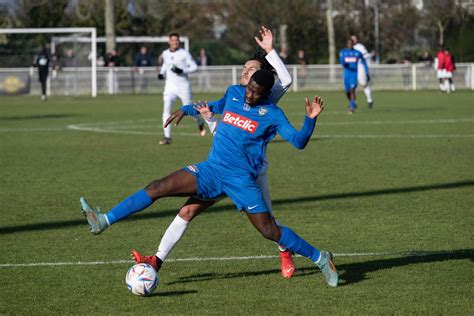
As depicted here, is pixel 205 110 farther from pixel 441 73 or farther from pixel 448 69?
pixel 441 73

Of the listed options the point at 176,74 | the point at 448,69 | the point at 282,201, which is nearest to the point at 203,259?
the point at 282,201

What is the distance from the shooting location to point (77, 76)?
48.5m

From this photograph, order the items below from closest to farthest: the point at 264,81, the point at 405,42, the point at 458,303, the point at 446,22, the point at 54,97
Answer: the point at 458,303 → the point at 264,81 → the point at 54,97 → the point at 446,22 → the point at 405,42

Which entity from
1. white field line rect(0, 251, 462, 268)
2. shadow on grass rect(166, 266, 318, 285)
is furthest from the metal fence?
shadow on grass rect(166, 266, 318, 285)

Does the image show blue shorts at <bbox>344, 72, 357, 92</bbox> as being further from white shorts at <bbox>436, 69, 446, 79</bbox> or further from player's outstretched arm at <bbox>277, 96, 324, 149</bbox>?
player's outstretched arm at <bbox>277, 96, 324, 149</bbox>

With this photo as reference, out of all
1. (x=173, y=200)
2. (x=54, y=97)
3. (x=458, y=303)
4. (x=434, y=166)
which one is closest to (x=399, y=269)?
(x=458, y=303)

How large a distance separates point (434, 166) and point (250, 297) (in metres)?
9.77

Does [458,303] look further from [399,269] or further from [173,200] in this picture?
[173,200]

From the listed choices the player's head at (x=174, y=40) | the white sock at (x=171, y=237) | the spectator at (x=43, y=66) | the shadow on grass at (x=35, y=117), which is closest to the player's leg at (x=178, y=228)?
the white sock at (x=171, y=237)

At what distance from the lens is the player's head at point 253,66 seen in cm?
862

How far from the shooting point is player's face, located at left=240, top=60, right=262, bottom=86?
860 centimetres

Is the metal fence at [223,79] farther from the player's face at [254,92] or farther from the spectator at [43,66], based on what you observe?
the player's face at [254,92]

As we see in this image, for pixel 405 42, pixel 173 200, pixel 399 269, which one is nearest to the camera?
pixel 399 269

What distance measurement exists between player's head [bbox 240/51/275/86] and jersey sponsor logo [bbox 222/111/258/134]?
16.7 inches
